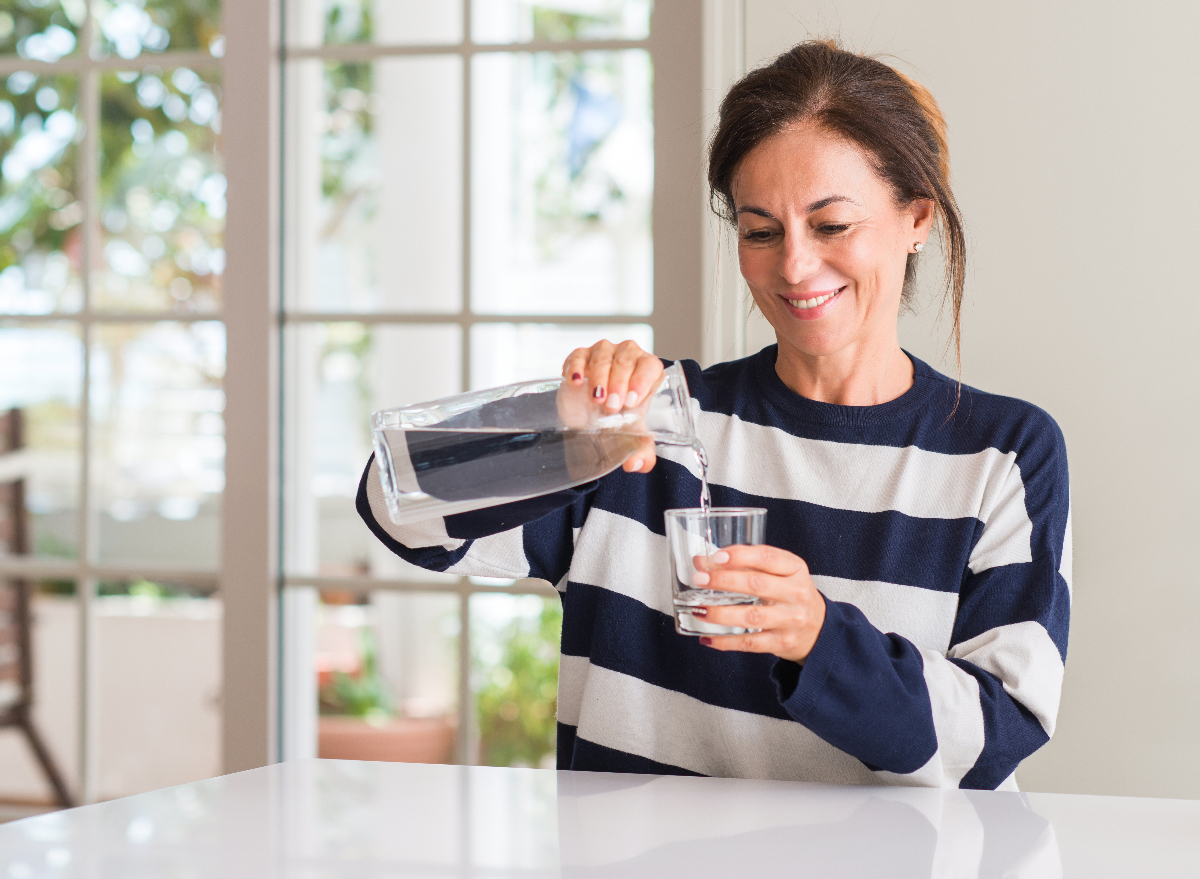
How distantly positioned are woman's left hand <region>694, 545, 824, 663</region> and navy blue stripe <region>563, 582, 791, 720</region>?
1.01 ft

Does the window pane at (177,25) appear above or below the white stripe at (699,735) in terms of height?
above

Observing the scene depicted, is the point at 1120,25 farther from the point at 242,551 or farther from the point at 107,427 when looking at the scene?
the point at 107,427

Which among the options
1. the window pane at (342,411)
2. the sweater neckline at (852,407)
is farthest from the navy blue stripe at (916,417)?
the window pane at (342,411)

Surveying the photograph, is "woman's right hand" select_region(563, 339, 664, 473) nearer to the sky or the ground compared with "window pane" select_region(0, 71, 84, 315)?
nearer to the ground

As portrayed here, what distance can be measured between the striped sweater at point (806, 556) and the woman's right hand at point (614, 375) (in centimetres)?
15

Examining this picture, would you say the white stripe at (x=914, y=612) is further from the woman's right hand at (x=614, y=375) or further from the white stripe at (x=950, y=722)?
the woman's right hand at (x=614, y=375)

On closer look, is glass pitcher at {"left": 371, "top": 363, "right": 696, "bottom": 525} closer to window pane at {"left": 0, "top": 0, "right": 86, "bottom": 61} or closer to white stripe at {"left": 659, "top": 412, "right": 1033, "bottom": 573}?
white stripe at {"left": 659, "top": 412, "right": 1033, "bottom": 573}

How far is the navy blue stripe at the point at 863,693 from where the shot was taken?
86 cm

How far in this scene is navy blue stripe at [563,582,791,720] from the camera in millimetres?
1139

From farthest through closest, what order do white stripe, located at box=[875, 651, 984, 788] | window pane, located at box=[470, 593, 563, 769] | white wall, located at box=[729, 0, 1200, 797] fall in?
window pane, located at box=[470, 593, 563, 769], white wall, located at box=[729, 0, 1200, 797], white stripe, located at box=[875, 651, 984, 788]

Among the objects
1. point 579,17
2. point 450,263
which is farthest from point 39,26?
point 579,17

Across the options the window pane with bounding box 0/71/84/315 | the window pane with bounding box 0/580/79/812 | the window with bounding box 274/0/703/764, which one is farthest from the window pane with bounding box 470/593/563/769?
the window pane with bounding box 0/71/84/315

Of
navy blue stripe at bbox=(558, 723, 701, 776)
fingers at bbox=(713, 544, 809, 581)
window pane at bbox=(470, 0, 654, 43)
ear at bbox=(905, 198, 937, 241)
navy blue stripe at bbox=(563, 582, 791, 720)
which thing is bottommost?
navy blue stripe at bbox=(558, 723, 701, 776)

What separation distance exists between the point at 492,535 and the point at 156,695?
9.50 ft
